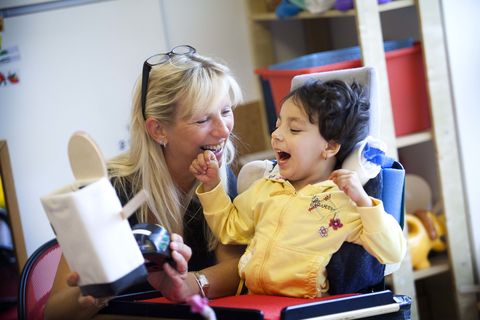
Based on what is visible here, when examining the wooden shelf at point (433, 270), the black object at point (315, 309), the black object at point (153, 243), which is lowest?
A: the wooden shelf at point (433, 270)

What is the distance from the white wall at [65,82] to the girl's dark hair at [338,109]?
157cm

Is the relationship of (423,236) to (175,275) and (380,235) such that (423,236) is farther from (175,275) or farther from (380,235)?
(175,275)

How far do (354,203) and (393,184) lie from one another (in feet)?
0.45

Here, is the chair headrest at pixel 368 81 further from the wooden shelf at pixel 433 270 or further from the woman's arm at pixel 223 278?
the wooden shelf at pixel 433 270

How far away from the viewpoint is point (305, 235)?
1.63 meters

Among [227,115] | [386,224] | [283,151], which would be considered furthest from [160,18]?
[386,224]

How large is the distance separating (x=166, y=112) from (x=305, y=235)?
0.45 metres

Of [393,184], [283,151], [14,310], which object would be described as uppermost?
[283,151]

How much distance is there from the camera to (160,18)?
3.19 meters

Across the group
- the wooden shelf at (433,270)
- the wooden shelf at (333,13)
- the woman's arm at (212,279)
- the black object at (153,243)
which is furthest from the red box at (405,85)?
the black object at (153,243)

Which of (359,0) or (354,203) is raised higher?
(359,0)

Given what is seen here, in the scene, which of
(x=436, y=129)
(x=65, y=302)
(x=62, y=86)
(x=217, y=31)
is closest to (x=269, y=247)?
(x=65, y=302)

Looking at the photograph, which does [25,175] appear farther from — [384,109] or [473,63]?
[473,63]

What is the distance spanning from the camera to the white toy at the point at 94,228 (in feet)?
4.32
